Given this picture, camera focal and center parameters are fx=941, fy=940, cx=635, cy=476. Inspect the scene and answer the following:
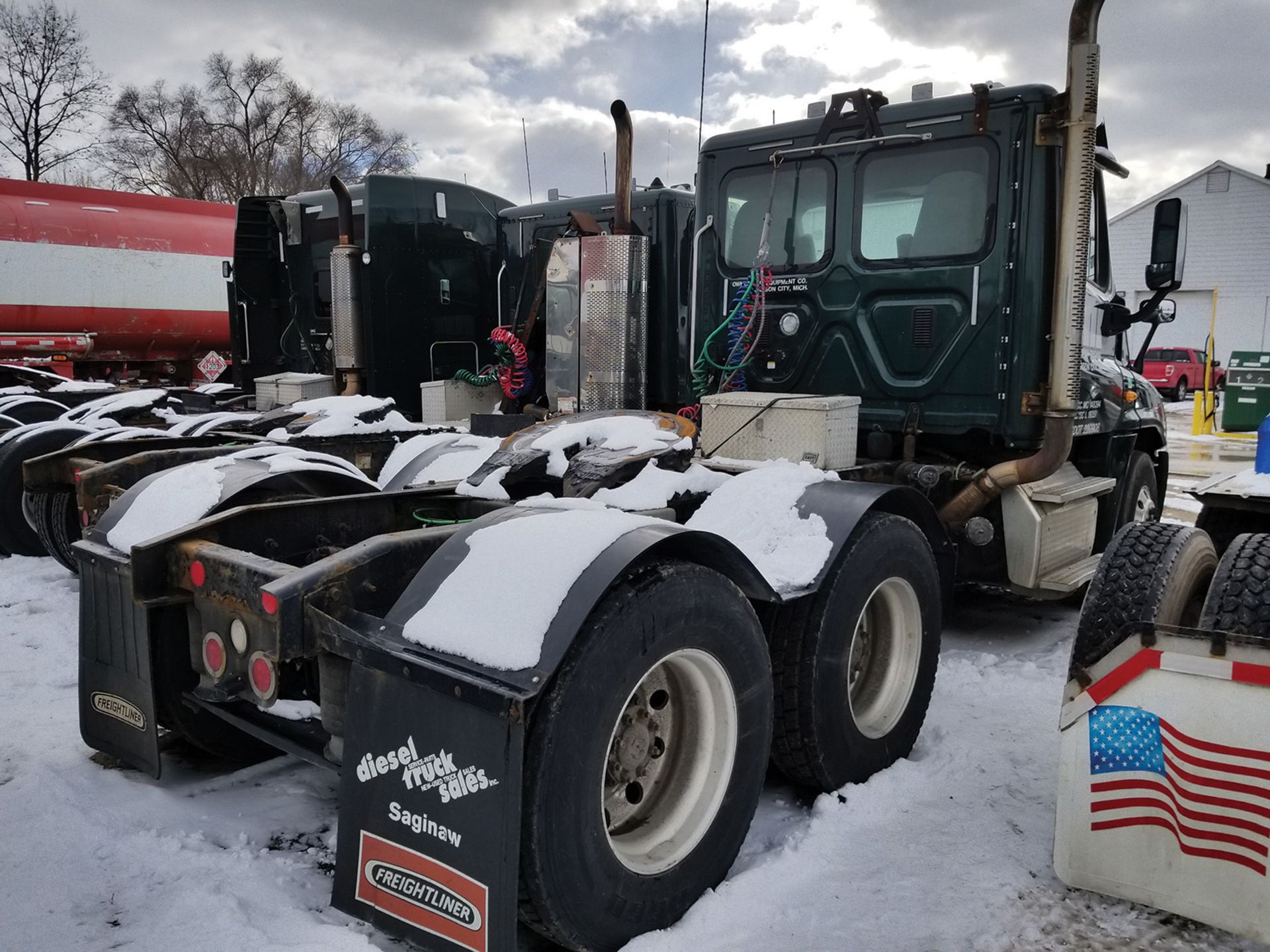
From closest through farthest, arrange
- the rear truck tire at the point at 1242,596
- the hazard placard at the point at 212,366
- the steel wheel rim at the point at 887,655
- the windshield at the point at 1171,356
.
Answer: the rear truck tire at the point at 1242,596 < the steel wheel rim at the point at 887,655 < the hazard placard at the point at 212,366 < the windshield at the point at 1171,356

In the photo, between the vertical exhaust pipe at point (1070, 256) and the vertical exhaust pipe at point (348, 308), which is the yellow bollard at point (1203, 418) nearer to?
the vertical exhaust pipe at point (1070, 256)

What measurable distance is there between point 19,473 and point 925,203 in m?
6.03

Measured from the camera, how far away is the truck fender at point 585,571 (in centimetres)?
207

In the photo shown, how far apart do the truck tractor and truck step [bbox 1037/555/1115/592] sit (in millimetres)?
29

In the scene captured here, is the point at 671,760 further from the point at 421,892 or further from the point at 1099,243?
the point at 1099,243

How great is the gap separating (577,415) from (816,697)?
1919mm

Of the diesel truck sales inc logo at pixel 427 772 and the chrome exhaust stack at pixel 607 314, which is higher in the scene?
the chrome exhaust stack at pixel 607 314

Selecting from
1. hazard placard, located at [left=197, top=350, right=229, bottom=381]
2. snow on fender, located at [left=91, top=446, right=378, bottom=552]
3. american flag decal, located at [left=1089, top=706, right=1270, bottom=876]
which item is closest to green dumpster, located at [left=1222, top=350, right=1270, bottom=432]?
hazard placard, located at [left=197, top=350, right=229, bottom=381]

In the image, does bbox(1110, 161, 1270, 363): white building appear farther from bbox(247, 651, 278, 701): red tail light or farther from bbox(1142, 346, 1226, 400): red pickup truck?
bbox(247, 651, 278, 701): red tail light

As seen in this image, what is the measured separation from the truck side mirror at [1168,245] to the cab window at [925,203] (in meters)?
1.27

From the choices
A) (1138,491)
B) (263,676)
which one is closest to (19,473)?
(263,676)

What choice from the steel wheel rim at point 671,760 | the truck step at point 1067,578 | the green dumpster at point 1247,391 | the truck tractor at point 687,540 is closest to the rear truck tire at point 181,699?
the truck tractor at point 687,540

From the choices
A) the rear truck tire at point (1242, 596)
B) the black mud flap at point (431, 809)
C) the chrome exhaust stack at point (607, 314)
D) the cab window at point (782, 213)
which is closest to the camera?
the black mud flap at point (431, 809)

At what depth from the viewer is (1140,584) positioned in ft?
10.0
